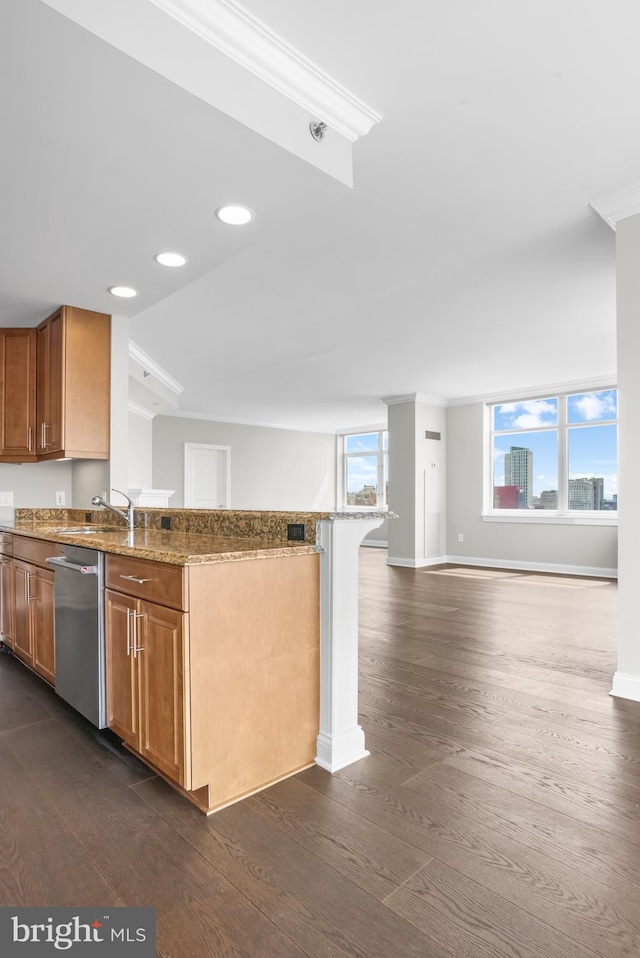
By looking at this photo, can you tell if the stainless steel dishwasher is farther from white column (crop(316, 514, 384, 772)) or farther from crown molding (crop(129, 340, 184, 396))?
crown molding (crop(129, 340, 184, 396))

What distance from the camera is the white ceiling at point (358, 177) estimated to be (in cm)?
168

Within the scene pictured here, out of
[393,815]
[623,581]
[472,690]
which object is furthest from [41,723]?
[623,581]

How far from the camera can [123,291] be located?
3227 mm

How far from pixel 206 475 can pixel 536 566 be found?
5.62 meters

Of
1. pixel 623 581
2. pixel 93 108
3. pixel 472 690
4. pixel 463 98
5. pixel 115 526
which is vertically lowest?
pixel 472 690

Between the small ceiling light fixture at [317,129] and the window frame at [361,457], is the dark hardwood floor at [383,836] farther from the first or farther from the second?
the window frame at [361,457]

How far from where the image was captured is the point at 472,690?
2.97 meters

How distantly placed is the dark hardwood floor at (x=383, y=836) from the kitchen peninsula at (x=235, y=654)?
0.40 feet

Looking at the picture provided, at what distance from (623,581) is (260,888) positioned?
2.26m

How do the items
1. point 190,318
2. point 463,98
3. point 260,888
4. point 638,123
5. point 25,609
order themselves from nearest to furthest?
1. point 260,888
2. point 463,98
3. point 638,123
4. point 25,609
5. point 190,318

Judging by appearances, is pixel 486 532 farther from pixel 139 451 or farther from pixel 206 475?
pixel 139 451

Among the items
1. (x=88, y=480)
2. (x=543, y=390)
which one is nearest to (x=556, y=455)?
(x=543, y=390)

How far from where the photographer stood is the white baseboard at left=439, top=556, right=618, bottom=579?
22.7 feet

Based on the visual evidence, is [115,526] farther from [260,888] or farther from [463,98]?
[463,98]
